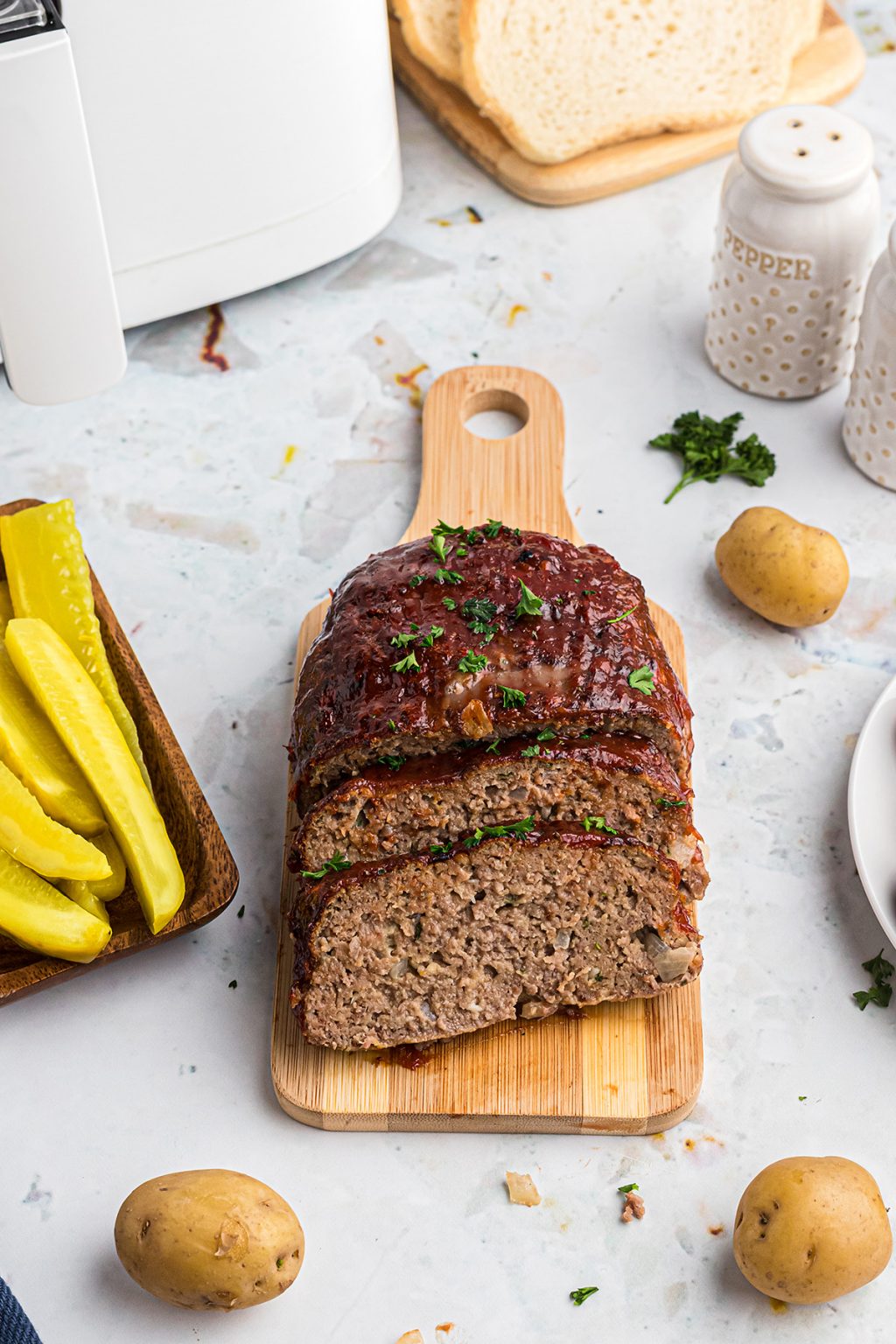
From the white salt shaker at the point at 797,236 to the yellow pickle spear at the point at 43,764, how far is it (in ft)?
6.82

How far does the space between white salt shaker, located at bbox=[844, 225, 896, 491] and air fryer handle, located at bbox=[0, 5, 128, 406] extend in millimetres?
1818

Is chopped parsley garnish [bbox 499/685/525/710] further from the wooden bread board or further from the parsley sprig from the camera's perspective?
the wooden bread board

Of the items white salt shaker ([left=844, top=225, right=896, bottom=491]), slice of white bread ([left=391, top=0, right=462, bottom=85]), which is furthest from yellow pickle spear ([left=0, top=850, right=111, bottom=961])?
slice of white bread ([left=391, top=0, right=462, bottom=85])

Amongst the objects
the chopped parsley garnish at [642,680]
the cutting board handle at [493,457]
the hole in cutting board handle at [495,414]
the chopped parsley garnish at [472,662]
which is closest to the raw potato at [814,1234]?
the chopped parsley garnish at [642,680]

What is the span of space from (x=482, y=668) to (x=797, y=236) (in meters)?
1.56

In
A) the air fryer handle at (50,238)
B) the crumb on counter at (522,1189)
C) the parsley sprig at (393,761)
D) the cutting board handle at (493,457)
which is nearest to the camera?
the air fryer handle at (50,238)

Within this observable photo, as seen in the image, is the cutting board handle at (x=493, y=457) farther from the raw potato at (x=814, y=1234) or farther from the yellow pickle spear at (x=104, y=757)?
the raw potato at (x=814, y=1234)

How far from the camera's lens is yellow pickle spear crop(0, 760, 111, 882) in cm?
266

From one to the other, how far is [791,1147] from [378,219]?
2.76 m

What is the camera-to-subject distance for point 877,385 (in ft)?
11.6

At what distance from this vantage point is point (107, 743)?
9.39 ft

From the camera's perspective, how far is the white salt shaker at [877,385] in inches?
132

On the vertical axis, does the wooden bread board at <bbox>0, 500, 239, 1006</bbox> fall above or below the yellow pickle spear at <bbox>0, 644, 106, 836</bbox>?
below

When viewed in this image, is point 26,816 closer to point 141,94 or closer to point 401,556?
point 401,556
